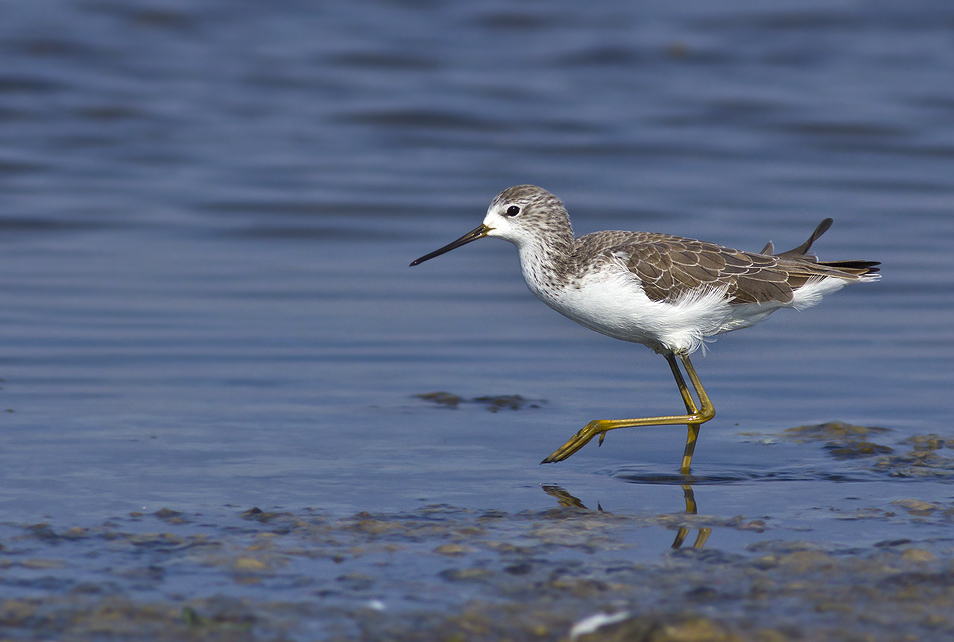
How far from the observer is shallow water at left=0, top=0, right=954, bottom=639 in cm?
562

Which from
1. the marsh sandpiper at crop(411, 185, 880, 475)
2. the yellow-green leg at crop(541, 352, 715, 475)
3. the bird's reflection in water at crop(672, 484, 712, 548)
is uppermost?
the marsh sandpiper at crop(411, 185, 880, 475)

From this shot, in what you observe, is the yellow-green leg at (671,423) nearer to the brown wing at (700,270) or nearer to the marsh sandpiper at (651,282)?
the marsh sandpiper at (651,282)

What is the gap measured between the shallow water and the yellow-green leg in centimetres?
11

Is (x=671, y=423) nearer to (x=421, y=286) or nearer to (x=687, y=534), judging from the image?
(x=687, y=534)

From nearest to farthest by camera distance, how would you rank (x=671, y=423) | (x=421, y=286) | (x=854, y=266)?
1. (x=671, y=423)
2. (x=854, y=266)
3. (x=421, y=286)

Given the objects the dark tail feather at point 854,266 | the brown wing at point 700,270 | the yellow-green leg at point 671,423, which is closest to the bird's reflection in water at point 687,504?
the yellow-green leg at point 671,423

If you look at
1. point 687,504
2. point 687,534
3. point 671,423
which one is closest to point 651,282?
point 671,423

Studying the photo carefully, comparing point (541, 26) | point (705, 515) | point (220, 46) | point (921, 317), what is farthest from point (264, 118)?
point (705, 515)

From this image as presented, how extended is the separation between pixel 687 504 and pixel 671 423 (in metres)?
1.18

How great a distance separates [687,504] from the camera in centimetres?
601

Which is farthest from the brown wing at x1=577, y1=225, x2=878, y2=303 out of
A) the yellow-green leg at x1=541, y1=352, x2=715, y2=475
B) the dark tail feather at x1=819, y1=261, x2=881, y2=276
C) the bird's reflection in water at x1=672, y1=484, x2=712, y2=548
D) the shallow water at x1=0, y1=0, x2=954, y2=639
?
the bird's reflection in water at x1=672, y1=484, x2=712, y2=548

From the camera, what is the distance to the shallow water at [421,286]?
5.62 metres

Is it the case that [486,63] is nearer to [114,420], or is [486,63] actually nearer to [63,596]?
[114,420]

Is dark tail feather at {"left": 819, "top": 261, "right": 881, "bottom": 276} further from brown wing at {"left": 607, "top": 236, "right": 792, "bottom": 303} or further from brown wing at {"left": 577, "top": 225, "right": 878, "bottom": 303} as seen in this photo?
brown wing at {"left": 607, "top": 236, "right": 792, "bottom": 303}
